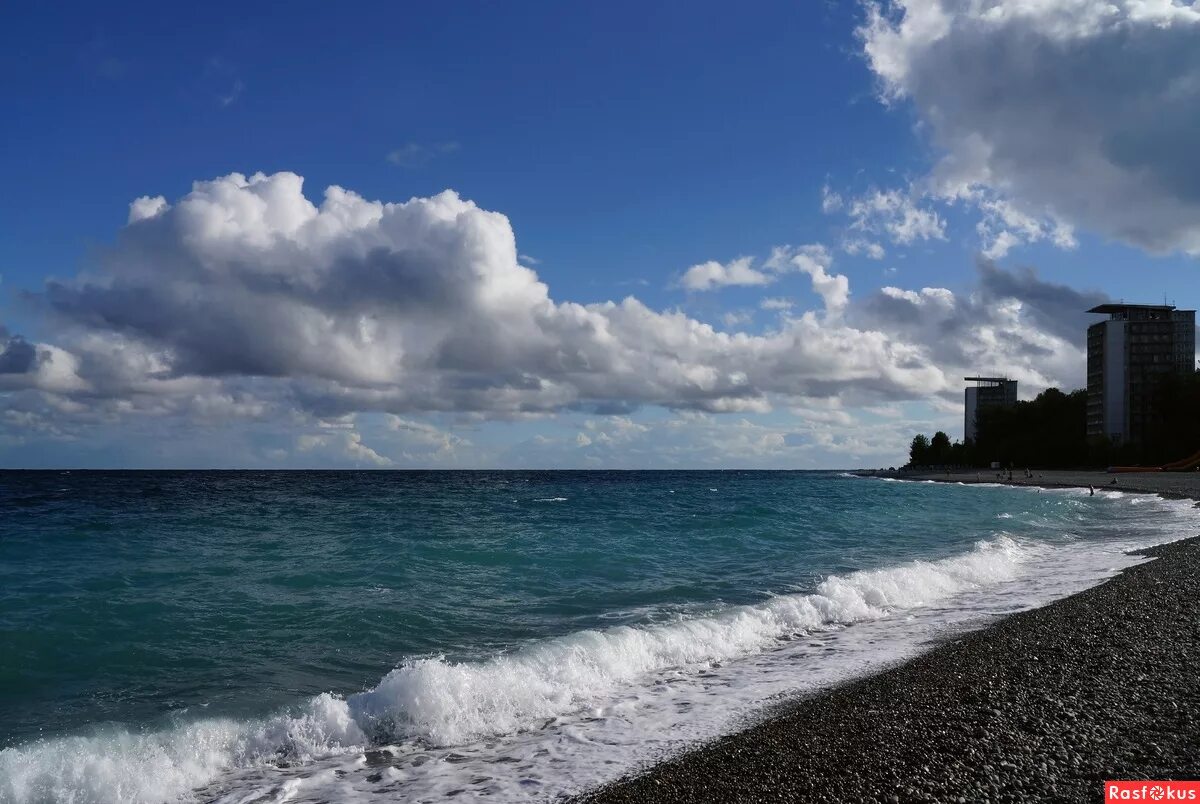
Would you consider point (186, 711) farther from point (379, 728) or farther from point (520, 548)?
point (520, 548)

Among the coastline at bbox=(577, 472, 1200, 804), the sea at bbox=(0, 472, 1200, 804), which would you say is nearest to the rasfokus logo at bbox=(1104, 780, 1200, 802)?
the coastline at bbox=(577, 472, 1200, 804)

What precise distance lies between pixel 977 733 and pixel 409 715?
6.03m

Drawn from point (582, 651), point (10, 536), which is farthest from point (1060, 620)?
point (10, 536)

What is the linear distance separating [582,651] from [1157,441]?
422 feet

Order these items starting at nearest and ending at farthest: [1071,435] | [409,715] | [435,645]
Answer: [409,715] < [435,645] < [1071,435]

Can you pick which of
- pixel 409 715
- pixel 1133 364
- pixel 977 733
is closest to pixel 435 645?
pixel 409 715

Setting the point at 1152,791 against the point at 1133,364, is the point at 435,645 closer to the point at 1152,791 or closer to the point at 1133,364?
the point at 1152,791

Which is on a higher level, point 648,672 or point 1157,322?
point 1157,322

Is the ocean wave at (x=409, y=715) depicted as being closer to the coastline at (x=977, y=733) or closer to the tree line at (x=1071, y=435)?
→ the coastline at (x=977, y=733)

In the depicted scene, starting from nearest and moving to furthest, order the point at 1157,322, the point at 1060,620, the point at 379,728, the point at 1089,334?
the point at 379,728, the point at 1060,620, the point at 1157,322, the point at 1089,334

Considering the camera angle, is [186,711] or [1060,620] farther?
[1060,620]

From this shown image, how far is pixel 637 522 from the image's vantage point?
113ft

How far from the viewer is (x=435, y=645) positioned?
39.4 feet

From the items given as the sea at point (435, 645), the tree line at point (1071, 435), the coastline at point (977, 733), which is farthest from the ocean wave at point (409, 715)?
the tree line at point (1071, 435)
